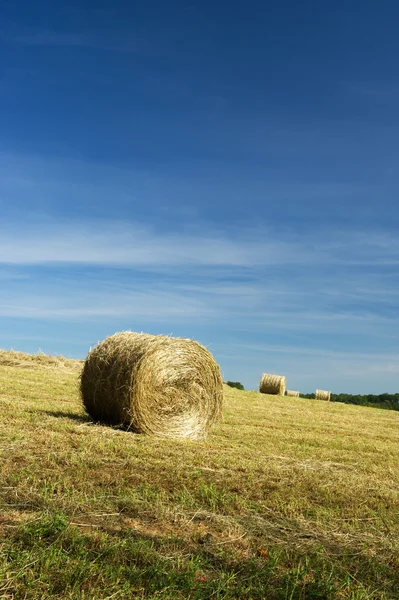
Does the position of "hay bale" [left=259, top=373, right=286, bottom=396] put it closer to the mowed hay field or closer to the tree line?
the tree line

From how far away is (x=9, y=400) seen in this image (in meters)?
12.5

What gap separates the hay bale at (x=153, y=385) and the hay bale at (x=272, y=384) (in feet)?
56.5

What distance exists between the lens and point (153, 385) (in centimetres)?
1070

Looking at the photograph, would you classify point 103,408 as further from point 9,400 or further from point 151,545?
point 151,545

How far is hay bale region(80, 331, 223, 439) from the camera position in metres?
10.4

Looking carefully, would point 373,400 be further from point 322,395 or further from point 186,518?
point 186,518

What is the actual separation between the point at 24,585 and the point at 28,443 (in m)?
4.06

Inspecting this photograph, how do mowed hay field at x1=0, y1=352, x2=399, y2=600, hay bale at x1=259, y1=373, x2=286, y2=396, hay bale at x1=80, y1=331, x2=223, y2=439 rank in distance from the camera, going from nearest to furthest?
1. mowed hay field at x1=0, y1=352, x2=399, y2=600
2. hay bale at x1=80, y1=331, x2=223, y2=439
3. hay bale at x1=259, y1=373, x2=286, y2=396

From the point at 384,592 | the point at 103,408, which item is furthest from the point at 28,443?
the point at 384,592

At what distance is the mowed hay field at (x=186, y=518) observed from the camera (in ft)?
13.7

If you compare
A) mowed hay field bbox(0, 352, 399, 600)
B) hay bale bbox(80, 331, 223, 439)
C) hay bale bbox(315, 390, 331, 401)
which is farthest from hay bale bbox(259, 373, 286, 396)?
mowed hay field bbox(0, 352, 399, 600)

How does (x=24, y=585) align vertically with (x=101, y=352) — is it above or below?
below

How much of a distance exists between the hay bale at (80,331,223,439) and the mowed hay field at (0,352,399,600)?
84 centimetres

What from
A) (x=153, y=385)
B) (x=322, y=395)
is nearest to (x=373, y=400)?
(x=322, y=395)
